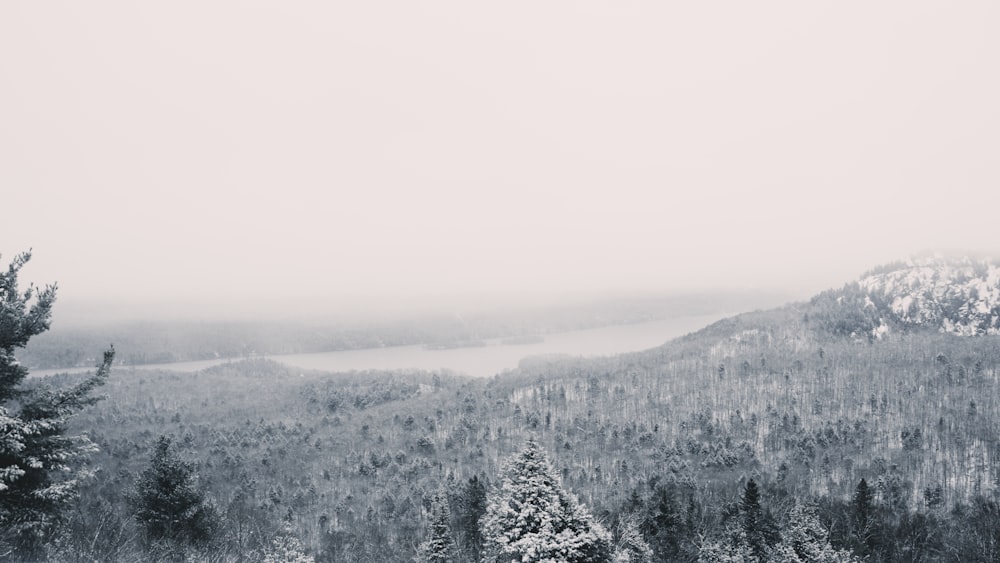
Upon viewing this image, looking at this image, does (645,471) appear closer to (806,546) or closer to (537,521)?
(806,546)

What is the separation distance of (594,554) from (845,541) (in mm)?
71826

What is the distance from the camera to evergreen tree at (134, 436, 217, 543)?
36.6 metres

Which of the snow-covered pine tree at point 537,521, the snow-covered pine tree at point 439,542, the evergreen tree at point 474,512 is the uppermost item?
the snow-covered pine tree at point 537,521

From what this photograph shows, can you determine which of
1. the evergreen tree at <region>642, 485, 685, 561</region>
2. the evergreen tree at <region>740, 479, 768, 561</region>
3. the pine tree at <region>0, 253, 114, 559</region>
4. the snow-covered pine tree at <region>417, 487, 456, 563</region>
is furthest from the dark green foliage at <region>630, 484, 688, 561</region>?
the pine tree at <region>0, 253, 114, 559</region>

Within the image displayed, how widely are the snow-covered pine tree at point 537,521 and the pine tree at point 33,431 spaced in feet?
43.9

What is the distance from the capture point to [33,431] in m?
15.3

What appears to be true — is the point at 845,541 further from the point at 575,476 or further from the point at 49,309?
the point at 49,309

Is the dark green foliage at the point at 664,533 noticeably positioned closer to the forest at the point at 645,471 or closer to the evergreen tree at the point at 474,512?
the forest at the point at 645,471

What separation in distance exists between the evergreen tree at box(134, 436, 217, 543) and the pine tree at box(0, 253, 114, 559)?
21.7 meters

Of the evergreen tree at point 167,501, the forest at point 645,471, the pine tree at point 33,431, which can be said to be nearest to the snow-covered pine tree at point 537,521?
the pine tree at point 33,431

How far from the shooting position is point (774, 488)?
12469 centimetres

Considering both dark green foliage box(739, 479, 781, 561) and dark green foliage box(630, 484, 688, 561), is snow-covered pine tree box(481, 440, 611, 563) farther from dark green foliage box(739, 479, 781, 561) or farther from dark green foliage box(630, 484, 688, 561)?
dark green foliage box(630, 484, 688, 561)

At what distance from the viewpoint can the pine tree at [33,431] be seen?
51.0ft

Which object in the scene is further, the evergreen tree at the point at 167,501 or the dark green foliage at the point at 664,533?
the dark green foliage at the point at 664,533
